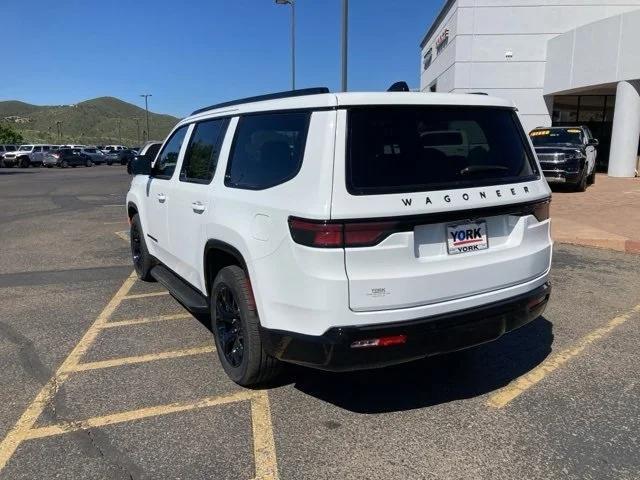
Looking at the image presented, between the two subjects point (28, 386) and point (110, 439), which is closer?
point (110, 439)

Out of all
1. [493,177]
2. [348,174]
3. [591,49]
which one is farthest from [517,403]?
[591,49]

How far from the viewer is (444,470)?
9.13 feet

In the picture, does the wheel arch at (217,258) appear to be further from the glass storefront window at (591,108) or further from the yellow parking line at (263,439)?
the glass storefront window at (591,108)

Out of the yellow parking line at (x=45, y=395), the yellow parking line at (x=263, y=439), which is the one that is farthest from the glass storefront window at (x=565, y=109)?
the yellow parking line at (x=263, y=439)

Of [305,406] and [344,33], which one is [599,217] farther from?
[305,406]

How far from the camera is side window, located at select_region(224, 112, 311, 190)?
3.04 m

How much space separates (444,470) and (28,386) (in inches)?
111

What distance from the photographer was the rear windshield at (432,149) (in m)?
2.87

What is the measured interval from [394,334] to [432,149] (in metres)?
1.07

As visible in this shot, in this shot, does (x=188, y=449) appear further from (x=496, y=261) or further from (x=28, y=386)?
(x=496, y=261)

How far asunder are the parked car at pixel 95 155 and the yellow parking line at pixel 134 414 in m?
50.4

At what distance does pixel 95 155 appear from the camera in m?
50.8

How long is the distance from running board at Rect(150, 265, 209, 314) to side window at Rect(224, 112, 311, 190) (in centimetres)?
105

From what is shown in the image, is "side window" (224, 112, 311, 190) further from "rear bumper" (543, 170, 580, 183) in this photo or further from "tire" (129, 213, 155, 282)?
"rear bumper" (543, 170, 580, 183)
